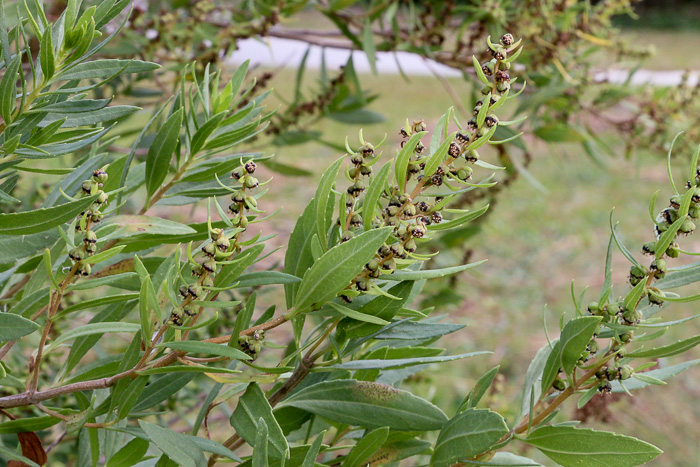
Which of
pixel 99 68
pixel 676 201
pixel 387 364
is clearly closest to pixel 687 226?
pixel 676 201

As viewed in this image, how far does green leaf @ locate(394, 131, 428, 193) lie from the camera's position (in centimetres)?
44

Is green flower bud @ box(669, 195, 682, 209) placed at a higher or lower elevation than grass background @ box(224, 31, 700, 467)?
higher

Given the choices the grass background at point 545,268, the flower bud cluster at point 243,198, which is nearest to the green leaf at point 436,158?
the flower bud cluster at point 243,198

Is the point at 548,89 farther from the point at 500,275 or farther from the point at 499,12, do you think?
the point at 500,275

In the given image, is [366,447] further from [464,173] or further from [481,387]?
[464,173]

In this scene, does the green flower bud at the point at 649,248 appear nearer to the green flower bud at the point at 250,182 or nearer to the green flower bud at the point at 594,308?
the green flower bud at the point at 594,308

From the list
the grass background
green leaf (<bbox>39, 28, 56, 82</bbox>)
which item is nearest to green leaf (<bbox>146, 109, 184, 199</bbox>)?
green leaf (<bbox>39, 28, 56, 82</bbox>)

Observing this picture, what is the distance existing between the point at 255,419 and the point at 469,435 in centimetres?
15

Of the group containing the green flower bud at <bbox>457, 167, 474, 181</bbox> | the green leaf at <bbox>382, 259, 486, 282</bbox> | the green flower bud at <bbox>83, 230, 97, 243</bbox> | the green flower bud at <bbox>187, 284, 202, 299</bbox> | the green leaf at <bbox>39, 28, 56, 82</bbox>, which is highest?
the green leaf at <bbox>39, 28, 56, 82</bbox>

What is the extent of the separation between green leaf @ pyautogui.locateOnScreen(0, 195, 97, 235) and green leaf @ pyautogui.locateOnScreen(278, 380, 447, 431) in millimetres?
213

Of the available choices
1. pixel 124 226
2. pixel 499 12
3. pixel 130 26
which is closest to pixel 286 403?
pixel 124 226

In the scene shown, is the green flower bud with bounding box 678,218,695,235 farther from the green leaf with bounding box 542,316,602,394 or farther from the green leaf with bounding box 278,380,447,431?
the green leaf with bounding box 278,380,447,431

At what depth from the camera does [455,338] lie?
377 centimetres

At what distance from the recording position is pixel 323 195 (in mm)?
463
